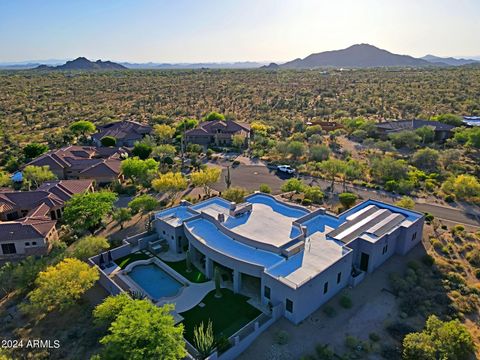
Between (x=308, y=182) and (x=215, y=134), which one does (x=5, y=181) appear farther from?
(x=308, y=182)

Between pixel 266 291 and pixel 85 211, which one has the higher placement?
pixel 85 211

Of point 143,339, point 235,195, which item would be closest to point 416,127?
point 235,195

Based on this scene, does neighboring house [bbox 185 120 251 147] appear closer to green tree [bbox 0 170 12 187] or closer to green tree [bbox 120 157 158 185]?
green tree [bbox 120 157 158 185]

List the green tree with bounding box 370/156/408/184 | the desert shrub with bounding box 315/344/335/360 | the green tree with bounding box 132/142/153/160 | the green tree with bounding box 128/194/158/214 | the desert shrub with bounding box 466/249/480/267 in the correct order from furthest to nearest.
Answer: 1. the green tree with bounding box 132/142/153/160
2. the green tree with bounding box 370/156/408/184
3. the green tree with bounding box 128/194/158/214
4. the desert shrub with bounding box 466/249/480/267
5. the desert shrub with bounding box 315/344/335/360

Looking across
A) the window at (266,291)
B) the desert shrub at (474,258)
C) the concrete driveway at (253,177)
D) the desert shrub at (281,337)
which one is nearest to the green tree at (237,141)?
the concrete driveway at (253,177)

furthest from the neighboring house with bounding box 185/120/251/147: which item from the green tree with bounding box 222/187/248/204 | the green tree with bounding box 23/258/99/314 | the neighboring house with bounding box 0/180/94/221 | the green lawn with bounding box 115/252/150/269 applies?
the green tree with bounding box 23/258/99/314

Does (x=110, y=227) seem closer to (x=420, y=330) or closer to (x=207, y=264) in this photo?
(x=207, y=264)
